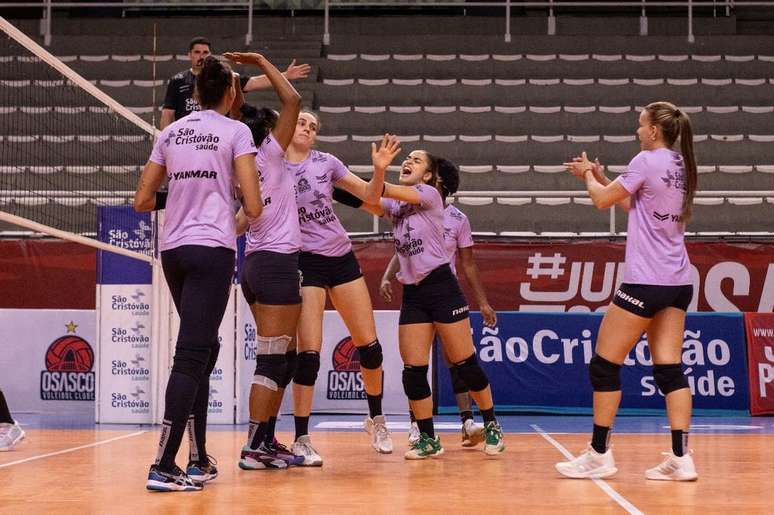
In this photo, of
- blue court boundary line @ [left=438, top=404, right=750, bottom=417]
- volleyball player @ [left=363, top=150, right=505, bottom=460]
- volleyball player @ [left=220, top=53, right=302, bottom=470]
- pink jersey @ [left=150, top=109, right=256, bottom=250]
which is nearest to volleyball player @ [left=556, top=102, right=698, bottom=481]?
volleyball player @ [left=363, top=150, right=505, bottom=460]

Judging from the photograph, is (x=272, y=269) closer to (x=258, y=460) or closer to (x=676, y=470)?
(x=258, y=460)

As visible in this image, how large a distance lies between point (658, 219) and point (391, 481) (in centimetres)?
184

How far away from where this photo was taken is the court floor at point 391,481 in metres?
4.12

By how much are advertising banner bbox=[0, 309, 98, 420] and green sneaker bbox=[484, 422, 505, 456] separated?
18.4ft

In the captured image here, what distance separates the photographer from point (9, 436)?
21.8 ft

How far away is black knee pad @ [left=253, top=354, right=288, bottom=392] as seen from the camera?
5211 millimetres

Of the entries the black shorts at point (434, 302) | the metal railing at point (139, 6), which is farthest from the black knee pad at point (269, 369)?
the metal railing at point (139, 6)

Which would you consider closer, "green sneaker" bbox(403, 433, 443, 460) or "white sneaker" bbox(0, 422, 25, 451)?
"green sneaker" bbox(403, 433, 443, 460)

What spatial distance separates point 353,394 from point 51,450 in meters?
4.29

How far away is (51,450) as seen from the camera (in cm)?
662

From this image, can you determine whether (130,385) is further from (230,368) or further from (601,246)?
(601,246)

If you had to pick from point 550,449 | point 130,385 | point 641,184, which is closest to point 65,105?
point 130,385

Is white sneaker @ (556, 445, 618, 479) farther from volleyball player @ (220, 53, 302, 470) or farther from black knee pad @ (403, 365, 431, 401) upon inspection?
volleyball player @ (220, 53, 302, 470)

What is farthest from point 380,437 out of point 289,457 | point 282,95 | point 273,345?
point 282,95
